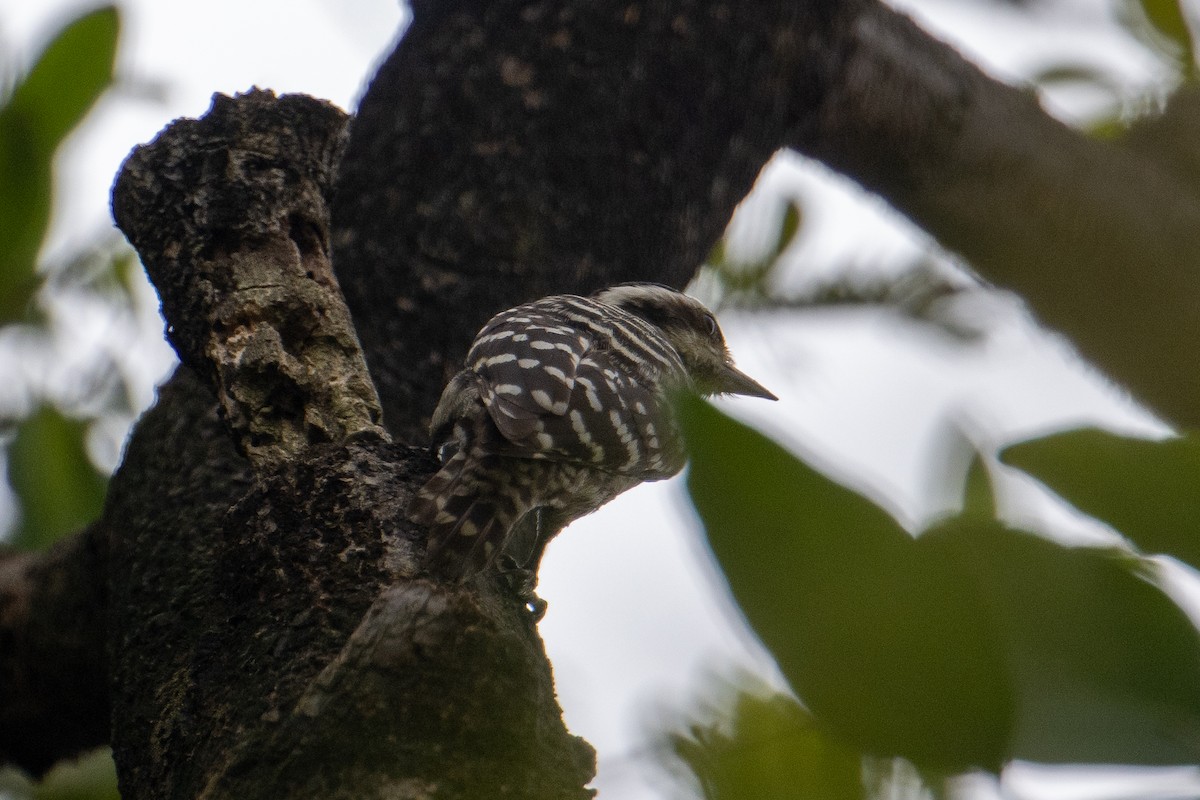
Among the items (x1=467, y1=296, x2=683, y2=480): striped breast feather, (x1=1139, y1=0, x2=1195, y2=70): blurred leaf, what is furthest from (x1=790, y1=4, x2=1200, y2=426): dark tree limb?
(x1=467, y1=296, x2=683, y2=480): striped breast feather

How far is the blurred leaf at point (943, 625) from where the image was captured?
708mm

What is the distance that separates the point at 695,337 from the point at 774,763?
3.29m

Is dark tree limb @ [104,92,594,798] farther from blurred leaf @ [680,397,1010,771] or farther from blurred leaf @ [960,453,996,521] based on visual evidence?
blurred leaf @ [680,397,1010,771]

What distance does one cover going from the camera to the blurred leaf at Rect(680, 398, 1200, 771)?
71cm

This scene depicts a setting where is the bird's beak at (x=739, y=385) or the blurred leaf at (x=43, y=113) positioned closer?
the blurred leaf at (x=43, y=113)

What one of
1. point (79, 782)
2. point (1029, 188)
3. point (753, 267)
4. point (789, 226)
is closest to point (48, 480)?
point (79, 782)

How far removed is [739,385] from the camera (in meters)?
4.19

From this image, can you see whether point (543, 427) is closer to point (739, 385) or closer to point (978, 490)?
point (978, 490)

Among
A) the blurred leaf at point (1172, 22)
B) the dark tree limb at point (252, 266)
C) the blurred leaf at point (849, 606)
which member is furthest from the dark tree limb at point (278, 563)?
the blurred leaf at point (1172, 22)

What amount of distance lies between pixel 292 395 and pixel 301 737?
2.71 ft

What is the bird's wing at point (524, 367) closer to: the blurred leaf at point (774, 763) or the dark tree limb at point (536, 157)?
the dark tree limb at point (536, 157)

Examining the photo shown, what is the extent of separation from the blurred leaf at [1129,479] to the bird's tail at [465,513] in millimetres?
903

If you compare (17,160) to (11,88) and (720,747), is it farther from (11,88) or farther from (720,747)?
(720,747)

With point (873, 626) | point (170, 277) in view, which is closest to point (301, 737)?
point (873, 626)
